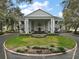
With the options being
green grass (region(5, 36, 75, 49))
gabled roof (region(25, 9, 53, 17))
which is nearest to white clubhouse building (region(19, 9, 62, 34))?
gabled roof (region(25, 9, 53, 17))

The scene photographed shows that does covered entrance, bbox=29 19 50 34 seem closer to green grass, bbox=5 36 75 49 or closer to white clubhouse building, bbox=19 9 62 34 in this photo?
white clubhouse building, bbox=19 9 62 34

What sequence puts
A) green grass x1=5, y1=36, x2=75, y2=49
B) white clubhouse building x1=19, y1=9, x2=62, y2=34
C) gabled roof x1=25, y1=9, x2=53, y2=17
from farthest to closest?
gabled roof x1=25, y1=9, x2=53, y2=17 < white clubhouse building x1=19, y1=9, x2=62, y2=34 < green grass x1=5, y1=36, x2=75, y2=49

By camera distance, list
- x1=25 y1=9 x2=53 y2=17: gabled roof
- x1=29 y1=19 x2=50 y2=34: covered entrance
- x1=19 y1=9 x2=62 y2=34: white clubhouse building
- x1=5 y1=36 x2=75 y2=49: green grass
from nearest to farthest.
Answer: x1=5 y1=36 x2=75 y2=49: green grass, x1=19 y1=9 x2=62 y2=34: white clubhouse building, x1=25 y1=9 x2=53 y2=17: gabled roof, x1=29 y1=19 x2=50 y2=34: covered entrance

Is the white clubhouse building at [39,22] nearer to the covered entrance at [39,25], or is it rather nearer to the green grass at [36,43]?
the covered entrance at [39,25]

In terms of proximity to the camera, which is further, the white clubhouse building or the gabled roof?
the gabled roof

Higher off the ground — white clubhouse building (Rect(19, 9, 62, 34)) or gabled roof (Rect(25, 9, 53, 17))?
gabled roof (Rect(25, 9, 53, 17))

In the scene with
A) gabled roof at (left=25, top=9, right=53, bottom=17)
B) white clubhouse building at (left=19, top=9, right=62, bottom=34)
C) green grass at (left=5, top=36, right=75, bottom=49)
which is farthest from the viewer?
gabled roof at (left=25, top=9, right=53, bottom=17)

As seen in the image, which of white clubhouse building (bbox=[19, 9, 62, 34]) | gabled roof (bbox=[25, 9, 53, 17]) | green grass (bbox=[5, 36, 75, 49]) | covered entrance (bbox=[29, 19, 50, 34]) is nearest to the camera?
green grass (bbox=[5, 36, 75, 49])

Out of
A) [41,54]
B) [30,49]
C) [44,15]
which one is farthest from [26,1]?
[44,15]

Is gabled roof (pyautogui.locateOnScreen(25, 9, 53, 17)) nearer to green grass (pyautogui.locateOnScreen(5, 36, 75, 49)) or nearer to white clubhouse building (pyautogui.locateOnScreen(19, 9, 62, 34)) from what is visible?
white clubhouse building (pyautogui.locateOnScreen(19, 9, 62, 34))

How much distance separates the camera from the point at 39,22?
1734 inches

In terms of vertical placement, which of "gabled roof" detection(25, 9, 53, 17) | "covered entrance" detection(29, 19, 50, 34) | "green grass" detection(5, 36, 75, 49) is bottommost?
"green grass" detection(5, 36, 75, 49)

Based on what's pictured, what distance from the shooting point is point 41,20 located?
144 ft

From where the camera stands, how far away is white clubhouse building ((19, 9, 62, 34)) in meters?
40.8
